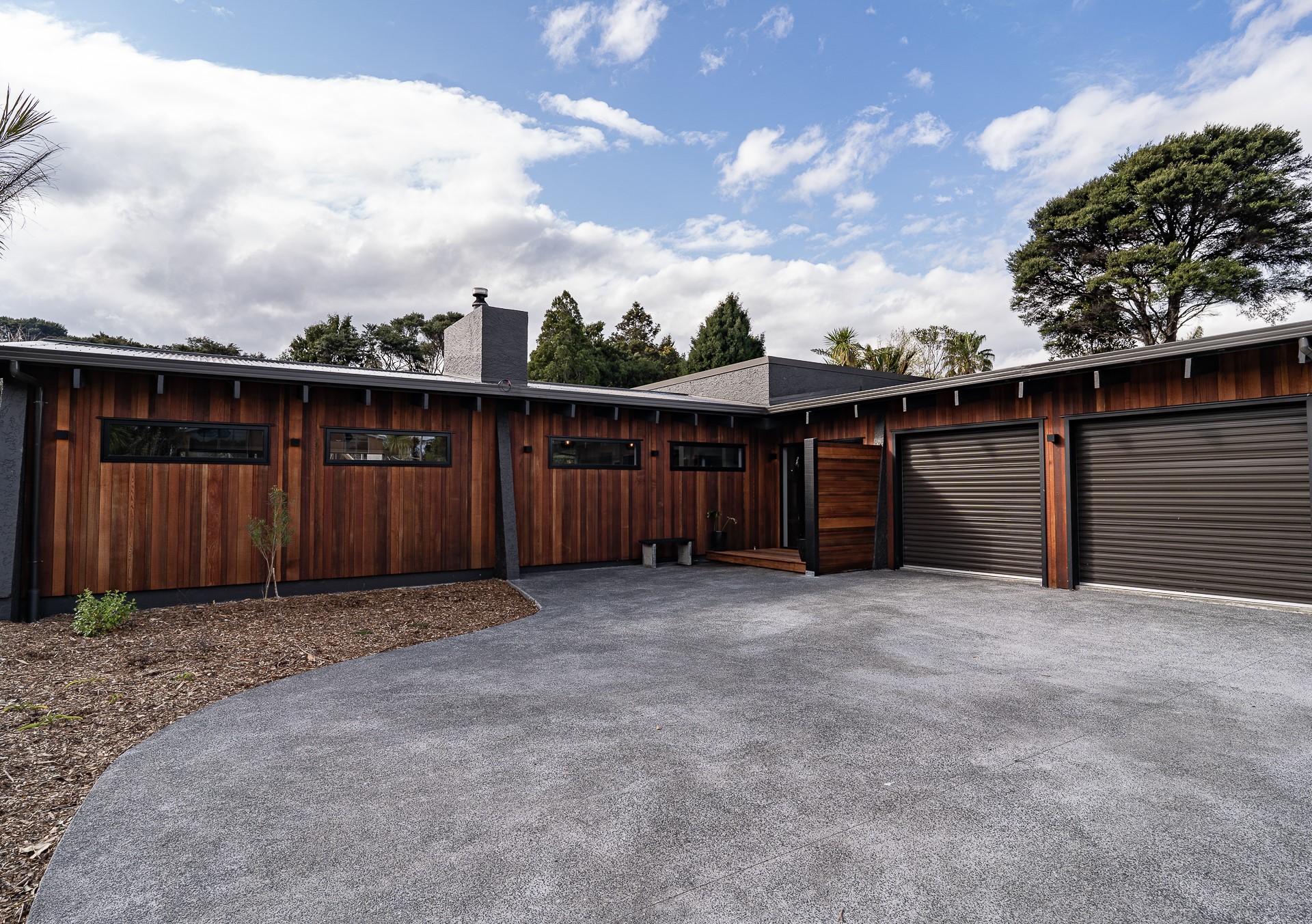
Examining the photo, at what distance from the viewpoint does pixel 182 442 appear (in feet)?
22.6

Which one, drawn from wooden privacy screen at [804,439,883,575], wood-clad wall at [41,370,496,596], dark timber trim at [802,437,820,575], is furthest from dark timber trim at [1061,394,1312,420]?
wood-clad wall at [41,370,496,596]

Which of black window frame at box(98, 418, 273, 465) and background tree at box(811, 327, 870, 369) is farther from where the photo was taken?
background tree at box(811, 327, 870, 369)

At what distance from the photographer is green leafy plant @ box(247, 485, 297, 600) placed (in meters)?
6.92

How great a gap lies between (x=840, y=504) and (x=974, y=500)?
6.09ft

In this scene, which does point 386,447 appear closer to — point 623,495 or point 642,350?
point 623,495

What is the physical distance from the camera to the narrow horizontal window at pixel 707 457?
419 inches

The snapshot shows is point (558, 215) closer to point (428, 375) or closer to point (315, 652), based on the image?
point (428, 375)

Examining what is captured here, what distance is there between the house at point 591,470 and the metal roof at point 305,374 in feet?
0.12

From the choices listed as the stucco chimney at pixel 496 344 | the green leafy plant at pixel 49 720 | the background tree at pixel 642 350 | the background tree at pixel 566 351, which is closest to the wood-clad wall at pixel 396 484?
the stucco chimney at pixel 496 344

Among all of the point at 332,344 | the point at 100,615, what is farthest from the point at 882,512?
the point at 332,344

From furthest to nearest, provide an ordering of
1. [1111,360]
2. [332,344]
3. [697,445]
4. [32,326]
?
1. [32,326]
2. [332,344]
3. [697,445]
4. [1111,360]

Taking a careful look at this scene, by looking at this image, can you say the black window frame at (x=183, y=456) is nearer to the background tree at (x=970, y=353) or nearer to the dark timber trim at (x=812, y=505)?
the dark timber trim at (x=812, y=505)

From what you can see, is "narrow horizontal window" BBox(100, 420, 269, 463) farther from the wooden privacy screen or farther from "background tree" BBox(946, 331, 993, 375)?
"background tree" BBox(946, 331, 993, 375)

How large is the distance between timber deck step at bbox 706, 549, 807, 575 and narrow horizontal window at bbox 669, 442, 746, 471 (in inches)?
60.7
